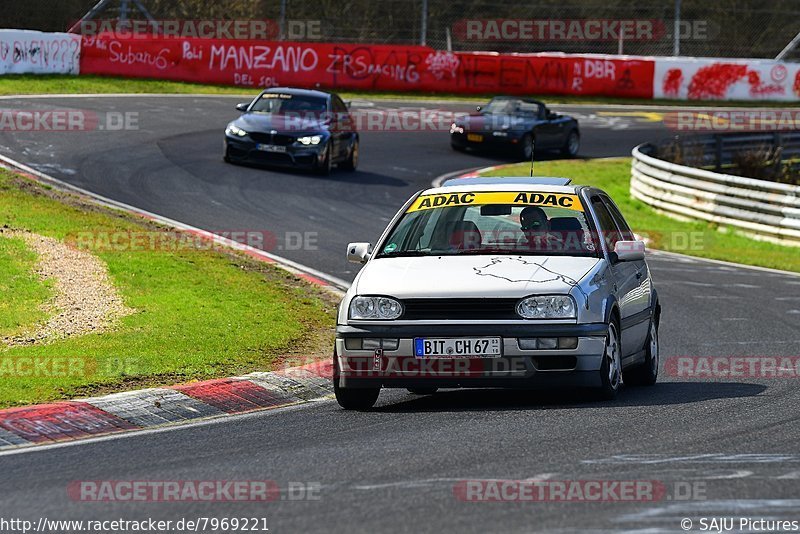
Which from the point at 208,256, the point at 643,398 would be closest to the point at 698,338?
the point at 643,398

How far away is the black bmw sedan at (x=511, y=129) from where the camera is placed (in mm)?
30578

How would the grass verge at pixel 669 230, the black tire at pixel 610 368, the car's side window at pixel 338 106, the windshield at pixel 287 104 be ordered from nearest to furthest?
the black tire at pixel 610 368 → the grass verge at pixel 669 230 → the windshield at pixel 287 104 → the car's side window at pixel 338 106

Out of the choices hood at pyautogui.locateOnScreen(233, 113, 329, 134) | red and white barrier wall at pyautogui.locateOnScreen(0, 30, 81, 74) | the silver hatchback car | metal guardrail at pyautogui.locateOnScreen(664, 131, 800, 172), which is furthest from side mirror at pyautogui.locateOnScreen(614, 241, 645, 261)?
red and white barrier wall at pyautogui.locateOnScreen(0, 30, 81, 74)

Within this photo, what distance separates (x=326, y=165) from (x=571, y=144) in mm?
8987

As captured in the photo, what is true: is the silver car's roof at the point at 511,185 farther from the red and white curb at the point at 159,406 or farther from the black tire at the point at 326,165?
the black tire at the point at 326,165

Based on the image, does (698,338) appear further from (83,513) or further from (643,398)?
(83,513)

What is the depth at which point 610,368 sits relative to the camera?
9.02 metres

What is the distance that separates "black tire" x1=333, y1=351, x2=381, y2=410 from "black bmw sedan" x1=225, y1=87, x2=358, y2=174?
16.0 meters

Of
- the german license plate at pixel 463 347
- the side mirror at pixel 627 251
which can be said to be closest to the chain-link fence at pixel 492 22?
the side mirror at pixel 627 251

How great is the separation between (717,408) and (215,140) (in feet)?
66.2

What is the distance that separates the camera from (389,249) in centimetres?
978

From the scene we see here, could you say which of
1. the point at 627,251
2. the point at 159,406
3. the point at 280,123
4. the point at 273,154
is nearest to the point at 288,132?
the point at 280,123

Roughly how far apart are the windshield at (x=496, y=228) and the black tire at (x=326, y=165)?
15.3 meters

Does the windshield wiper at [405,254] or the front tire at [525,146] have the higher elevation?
the windshield wiper at [405,254]
